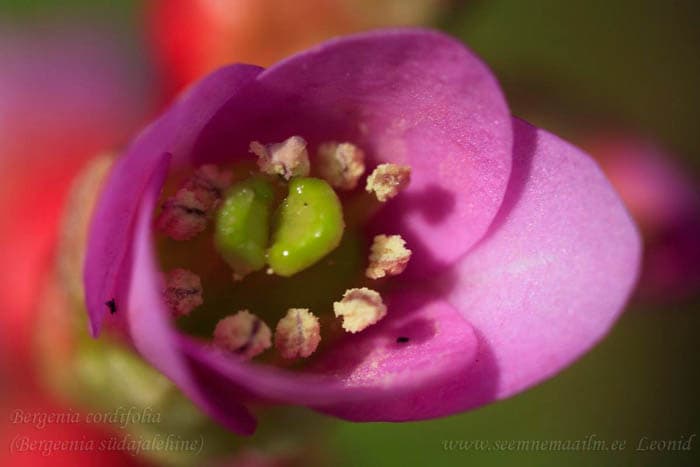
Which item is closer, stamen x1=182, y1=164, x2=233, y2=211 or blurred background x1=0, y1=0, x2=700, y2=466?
stamen x1=182, y1=164, x2=233, y2=211

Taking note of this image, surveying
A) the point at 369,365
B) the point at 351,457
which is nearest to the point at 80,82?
the point at 351,457

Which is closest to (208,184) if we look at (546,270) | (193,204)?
(193,204)

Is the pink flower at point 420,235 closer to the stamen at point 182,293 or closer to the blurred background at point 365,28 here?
the stamen at point 182,293

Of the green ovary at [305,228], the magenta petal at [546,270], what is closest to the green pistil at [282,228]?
the green ovary at [305,228]

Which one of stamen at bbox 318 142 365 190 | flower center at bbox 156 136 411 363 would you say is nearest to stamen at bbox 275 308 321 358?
flower center at bbox 156 136 411 363

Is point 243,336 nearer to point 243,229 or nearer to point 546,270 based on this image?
point 243,229

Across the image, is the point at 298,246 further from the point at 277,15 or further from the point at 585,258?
the point at 277,15

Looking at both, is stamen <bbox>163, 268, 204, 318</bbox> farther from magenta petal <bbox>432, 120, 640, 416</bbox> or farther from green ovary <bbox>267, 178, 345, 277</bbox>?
magenta petal <bbox>432, 120, 640, 416</bbox>

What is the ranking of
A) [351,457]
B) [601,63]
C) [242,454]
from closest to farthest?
[242,454], [351,457], [601,63]
